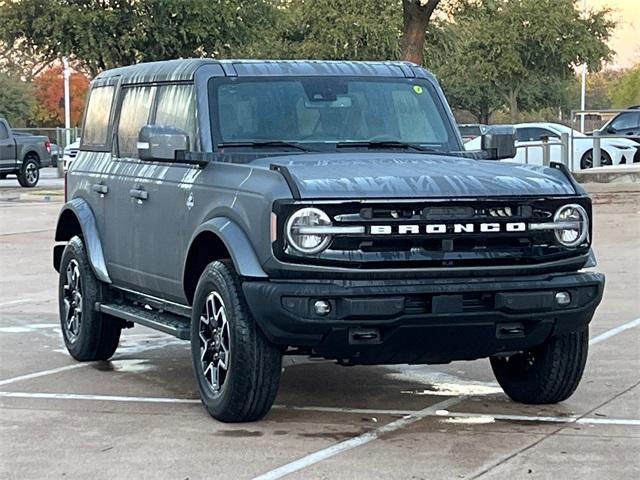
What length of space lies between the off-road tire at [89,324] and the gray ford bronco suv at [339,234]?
0.44m

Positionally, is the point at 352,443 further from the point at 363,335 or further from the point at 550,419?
the point at 550,419

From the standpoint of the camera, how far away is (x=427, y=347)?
6941 millimetres

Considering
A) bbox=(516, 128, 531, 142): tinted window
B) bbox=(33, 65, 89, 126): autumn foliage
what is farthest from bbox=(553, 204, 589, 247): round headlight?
bbox=(33, 65, 89, 126): autumn foliage

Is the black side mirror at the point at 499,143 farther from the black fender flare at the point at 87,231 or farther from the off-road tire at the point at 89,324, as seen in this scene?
the off-road tire at the point at 89,324

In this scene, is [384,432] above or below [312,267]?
below

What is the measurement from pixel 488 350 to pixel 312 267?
1107mm

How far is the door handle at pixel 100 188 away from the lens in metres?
9.26

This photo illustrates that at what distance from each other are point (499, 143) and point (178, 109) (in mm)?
2067

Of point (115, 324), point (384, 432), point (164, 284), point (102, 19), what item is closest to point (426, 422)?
point (384, 432)

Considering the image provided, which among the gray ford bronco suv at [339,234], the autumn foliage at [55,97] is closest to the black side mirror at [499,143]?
the gray ford bronco suv at [339,234]

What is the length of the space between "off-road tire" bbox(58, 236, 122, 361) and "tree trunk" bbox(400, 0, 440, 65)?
853 inches

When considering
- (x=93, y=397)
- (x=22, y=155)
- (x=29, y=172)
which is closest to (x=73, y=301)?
(x=93, y=397)

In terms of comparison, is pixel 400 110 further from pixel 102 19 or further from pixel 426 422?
pixel 102 19

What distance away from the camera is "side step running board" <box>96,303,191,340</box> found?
8002 mm
